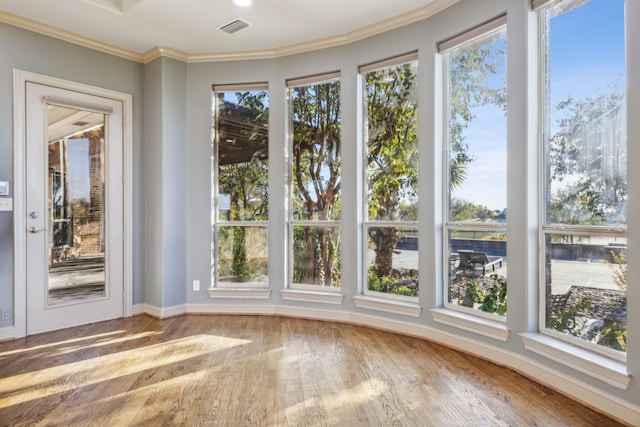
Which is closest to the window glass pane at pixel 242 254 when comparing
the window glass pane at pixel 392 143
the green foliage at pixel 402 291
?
the window glass pane at pixel 392 143

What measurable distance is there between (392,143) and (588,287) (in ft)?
6.64

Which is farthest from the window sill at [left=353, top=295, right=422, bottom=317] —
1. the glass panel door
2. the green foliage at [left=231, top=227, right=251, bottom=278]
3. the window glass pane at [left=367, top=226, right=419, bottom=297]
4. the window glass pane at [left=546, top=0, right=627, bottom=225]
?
the glass panel door

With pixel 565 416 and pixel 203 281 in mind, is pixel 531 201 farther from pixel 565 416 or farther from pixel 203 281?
pixel 203 281

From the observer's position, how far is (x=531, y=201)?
2.85 metres

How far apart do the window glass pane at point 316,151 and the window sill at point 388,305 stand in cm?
87

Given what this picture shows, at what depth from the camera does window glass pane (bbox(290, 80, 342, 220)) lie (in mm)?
4297

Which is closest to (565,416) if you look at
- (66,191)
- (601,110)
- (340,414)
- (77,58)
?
(340,414)

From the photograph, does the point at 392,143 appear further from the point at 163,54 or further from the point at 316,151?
the point at 163,54

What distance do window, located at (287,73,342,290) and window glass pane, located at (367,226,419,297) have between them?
0.37 m

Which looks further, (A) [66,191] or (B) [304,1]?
(A) [66,191]

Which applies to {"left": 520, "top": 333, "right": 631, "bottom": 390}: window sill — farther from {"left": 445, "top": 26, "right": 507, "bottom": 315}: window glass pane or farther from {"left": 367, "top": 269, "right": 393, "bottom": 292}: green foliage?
{"left": 367, "top": 269, "right": 393, "bottom": 292}: green foliage

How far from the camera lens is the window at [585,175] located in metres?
2.39

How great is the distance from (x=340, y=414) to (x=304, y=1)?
3.05m

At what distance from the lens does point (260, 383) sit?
2725mm
